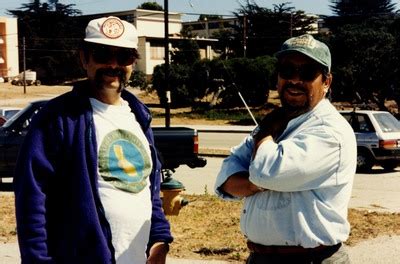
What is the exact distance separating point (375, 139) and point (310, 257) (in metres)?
13.4

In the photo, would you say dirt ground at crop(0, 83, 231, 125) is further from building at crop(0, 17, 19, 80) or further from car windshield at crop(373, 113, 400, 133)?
car windshield at crop(373, 113, 400, 133)

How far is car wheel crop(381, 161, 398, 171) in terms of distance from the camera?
16328 millimetres

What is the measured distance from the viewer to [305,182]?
2.89 metres

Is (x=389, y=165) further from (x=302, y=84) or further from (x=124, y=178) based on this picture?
(x=124, y=178)

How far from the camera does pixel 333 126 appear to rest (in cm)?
298

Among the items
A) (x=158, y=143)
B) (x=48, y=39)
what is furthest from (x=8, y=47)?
(x=158, y=143)

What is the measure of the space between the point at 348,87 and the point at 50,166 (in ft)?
134

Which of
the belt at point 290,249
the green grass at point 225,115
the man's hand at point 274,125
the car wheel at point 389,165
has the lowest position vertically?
the green grass at point 225,115

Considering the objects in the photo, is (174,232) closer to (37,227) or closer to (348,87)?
(37,227)

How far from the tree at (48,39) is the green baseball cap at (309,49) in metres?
72.8

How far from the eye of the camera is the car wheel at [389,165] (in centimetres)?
Answer: 1633

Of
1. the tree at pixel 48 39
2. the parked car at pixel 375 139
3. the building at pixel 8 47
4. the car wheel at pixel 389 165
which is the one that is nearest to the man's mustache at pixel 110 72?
the parked car at pixel 375 139

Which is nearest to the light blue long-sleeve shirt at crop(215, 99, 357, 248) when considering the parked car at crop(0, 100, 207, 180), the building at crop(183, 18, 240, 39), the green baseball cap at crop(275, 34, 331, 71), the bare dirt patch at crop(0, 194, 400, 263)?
the green baseball cap at crop(275, 34, 331, 71)

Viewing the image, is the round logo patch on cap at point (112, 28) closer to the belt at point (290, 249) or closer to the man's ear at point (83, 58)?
the man's ear at point (83, 58)
